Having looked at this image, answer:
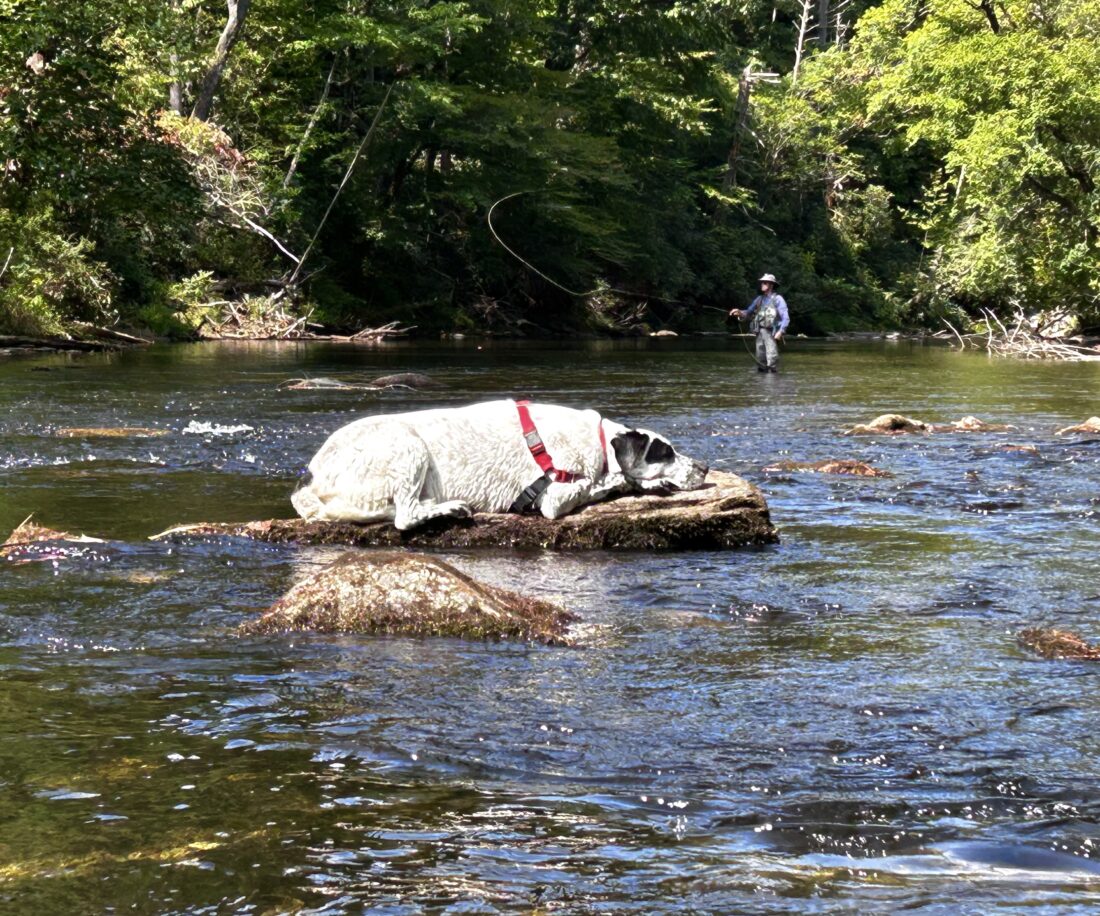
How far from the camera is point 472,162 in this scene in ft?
152

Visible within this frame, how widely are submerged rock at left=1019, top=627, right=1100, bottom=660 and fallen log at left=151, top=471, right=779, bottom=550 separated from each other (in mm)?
3074

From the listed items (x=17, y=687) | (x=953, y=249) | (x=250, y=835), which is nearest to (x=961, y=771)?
(x=250, y=835)

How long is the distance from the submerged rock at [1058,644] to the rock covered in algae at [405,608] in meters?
2.36

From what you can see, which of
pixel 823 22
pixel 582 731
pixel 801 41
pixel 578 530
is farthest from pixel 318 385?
pixel 823 22

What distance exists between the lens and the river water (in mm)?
4270

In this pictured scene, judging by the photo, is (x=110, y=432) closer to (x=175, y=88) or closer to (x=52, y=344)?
(x=52, y=344)

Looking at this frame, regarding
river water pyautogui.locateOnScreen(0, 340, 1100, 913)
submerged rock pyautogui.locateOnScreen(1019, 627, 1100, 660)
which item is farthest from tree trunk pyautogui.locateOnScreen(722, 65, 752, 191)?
submerged rock pyautogui.locateOnScreen(1019, 627, 1100, 660)

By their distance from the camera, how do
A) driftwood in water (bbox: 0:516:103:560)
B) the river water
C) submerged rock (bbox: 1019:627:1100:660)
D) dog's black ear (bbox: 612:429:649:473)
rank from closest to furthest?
the river water → submerged rock (bbox: 1019:627:1100:660) → driftwood in water (bbox: 0:516:103:560) → dog's black ear (bbox: 612:429:649:473)

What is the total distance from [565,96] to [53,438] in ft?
117

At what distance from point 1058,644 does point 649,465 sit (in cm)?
415

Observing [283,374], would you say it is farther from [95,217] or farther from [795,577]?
[795,577]

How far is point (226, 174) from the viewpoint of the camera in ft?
127

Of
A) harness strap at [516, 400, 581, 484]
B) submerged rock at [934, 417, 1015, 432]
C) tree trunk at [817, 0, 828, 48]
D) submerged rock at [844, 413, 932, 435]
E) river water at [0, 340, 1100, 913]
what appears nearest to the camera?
river water at [0, 340, 1100, 913]

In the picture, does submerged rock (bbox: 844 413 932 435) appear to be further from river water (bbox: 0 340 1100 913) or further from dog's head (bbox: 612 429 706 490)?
dog's head (bbox: 612 429 706 490)
